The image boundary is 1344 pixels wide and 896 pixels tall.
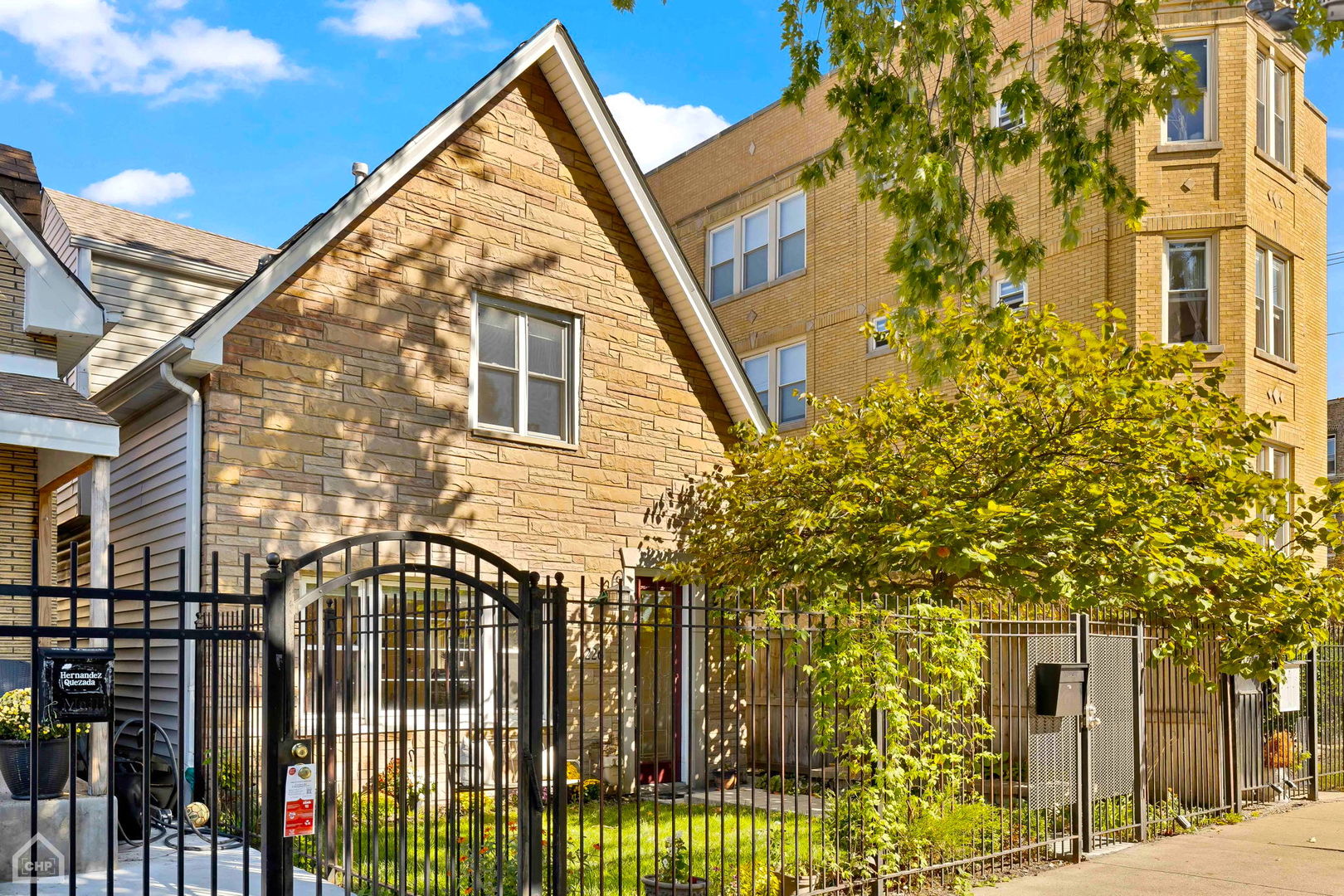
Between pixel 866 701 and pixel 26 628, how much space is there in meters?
5.65

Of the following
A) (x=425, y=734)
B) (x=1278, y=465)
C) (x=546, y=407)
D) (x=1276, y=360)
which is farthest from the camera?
(x=1278, y=465)

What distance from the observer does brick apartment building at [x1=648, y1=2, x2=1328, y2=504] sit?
733 inches

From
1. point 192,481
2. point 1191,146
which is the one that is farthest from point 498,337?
point 1191,146

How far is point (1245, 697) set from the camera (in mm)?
13039

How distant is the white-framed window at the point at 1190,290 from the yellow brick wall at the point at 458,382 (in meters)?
8.27

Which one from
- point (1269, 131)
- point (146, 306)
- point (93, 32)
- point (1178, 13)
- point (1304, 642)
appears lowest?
point (1304, 642)

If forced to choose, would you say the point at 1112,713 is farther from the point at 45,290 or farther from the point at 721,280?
the point at 721,280

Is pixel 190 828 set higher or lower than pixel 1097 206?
lower

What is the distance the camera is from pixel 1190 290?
1881cm

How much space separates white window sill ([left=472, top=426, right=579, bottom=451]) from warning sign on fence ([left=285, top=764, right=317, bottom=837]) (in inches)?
299

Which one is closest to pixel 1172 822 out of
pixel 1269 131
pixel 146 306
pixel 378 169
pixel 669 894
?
pixel 669 894

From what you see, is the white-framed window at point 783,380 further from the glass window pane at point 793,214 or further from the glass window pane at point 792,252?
the glass window pane at point 793,214

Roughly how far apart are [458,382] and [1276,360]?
1379cm

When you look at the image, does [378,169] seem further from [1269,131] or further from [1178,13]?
[1269,131]
